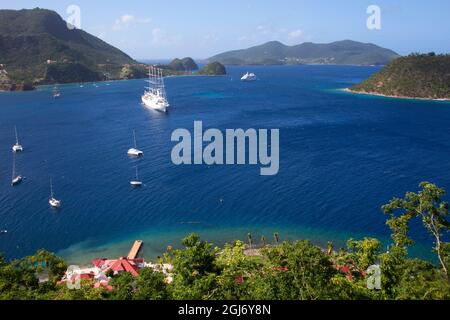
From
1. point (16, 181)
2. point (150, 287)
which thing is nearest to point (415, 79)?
point (16, 181)

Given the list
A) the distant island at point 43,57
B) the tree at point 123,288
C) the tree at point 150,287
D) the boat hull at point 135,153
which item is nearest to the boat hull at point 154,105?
the boat hull at point 135,153

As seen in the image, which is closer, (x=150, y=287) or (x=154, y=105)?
(x=150, y=287)

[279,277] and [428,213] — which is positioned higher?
[428,213]

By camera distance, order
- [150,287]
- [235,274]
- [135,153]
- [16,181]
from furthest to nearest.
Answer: [135,153]
[16,181]
[235,274]
[150,287]

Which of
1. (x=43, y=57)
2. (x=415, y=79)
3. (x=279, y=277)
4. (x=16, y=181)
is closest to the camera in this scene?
(x=279, y=277)

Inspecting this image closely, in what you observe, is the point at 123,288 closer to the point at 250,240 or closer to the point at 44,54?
the point at 250,240

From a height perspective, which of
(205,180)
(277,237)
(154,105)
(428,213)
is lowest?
(277,237)

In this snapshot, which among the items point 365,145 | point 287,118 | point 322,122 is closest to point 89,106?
point 287,118
